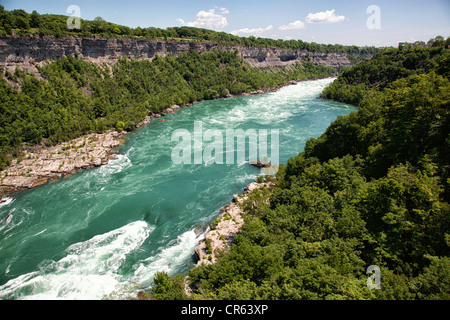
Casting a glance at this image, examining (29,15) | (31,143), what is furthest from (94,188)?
(29,15)

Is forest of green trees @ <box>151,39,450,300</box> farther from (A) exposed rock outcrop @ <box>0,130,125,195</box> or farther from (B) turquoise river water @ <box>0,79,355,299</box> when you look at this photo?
Answer: (A) exposed rock outcrop @ <box>0,130,125,195</box>

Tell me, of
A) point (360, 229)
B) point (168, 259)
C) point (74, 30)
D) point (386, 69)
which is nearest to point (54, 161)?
point (168, 259)

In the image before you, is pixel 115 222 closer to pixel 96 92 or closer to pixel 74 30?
pixel 96 92

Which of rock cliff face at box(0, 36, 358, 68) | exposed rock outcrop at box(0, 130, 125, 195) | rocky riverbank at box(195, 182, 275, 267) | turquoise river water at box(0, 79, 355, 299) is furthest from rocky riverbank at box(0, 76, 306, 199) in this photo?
rock cliff face at box(0, 36, 358, 68)

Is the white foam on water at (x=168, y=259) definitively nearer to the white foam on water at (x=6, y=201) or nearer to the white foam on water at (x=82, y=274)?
the white foam on water at (x=82, y=274)

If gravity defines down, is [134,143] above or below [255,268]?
above

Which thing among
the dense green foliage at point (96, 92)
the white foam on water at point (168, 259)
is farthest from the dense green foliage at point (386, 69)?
the white foam on water at point (168, 259)
